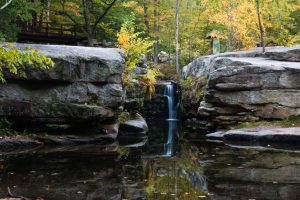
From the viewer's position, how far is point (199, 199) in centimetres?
684

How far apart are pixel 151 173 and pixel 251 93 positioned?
9.74 meters

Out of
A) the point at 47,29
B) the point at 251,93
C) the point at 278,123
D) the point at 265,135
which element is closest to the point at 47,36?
the point at 47,29

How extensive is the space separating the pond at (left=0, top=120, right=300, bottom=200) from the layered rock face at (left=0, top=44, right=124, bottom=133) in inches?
70.3

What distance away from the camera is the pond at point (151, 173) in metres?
7.32

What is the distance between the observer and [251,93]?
17.6 meters

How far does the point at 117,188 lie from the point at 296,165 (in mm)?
5186

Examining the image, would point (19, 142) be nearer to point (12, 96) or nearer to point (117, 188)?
point (12, 96)

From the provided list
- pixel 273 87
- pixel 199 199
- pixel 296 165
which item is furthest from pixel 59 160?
pixel 273 87

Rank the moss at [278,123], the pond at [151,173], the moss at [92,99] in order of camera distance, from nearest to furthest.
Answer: the pond at [151,173], the moss at [92,99], the moss at [278,123]

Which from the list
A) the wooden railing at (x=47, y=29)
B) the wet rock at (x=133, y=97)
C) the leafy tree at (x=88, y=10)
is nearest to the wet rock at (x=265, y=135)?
the wet rock at (x=133, y=97)

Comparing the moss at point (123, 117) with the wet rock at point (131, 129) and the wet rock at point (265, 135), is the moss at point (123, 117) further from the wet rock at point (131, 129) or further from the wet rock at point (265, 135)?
the wet rock at point (265, 135)

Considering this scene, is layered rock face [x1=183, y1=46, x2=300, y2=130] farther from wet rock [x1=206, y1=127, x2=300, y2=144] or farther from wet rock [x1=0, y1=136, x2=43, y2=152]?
wet rock [x1=0, y1=136, x2=43, y2=152]

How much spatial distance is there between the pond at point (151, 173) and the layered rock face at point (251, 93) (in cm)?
395

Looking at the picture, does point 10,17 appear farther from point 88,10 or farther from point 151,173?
point 151,173
